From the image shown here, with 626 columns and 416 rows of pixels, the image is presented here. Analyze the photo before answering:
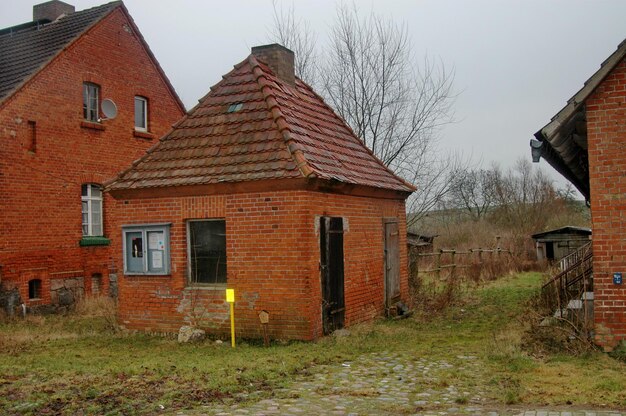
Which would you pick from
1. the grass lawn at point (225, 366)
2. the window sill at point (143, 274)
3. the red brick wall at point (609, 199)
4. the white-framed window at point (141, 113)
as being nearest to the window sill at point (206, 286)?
the window sill at point (143, 274)

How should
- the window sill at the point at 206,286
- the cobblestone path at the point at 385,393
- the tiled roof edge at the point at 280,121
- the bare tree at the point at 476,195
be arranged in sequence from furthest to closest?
the bare tree at the point at 476,195, the window sill at the point at 206,286, the tiled roof edge at the point at 280,121, the cobblestone path at the point at 385,393

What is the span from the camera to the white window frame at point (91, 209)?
1920cm

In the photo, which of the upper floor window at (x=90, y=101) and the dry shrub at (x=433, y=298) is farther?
the upper floor window at (x=90, y=101)

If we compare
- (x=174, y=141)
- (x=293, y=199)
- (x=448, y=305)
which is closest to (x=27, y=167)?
(x=174, y=141)

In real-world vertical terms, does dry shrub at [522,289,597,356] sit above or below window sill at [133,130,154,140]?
below

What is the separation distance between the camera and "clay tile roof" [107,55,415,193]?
11.8 m

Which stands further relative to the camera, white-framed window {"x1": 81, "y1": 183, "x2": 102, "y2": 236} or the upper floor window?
the upper floor window

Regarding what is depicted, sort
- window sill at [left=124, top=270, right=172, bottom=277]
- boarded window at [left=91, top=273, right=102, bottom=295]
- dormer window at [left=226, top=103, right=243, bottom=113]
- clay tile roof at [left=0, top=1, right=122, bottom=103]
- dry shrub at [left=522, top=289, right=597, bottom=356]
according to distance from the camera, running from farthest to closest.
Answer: boarded window at [left=91, top=273, right=102, bottom=295] < clay tile roof at [left=0, top=1, right=122, bottom=103] < dormer window at [left=226, top=103, right=243, bottom=113] < window sill at [left=124, top=270, right=172, bottom=277] < dry shrub at [left=522, top=289, right=597, bottom=356]

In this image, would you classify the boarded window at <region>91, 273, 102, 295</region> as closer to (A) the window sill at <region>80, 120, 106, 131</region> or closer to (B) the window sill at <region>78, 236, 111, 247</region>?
(B) the window sill at <region>78, 236, 111, 247</region>

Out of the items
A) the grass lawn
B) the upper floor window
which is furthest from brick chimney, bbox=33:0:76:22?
the grass lawn

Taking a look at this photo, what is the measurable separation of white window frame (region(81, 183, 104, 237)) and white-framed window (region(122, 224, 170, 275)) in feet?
21.7

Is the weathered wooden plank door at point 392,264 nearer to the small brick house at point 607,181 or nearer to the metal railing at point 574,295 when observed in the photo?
the metal railing at point 574,295

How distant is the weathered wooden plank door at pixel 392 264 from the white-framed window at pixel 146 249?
5.21m

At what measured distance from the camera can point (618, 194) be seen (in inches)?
380
